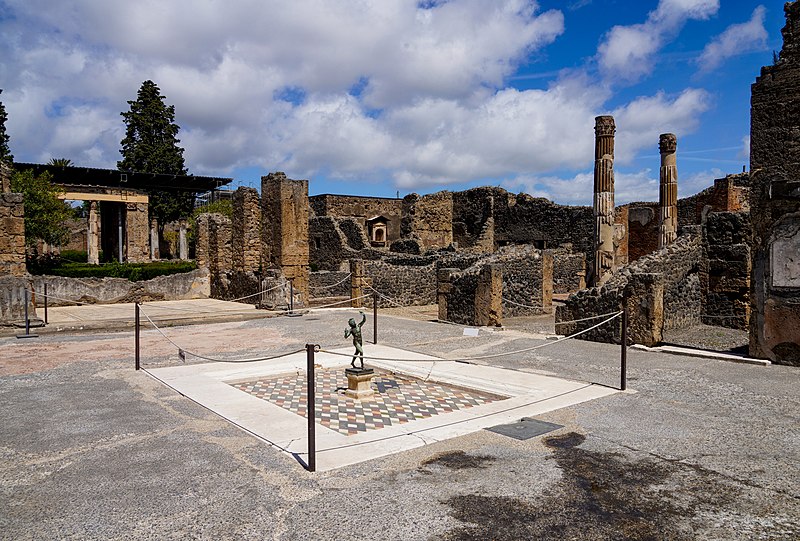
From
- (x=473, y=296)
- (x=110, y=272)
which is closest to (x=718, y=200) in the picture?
(x=473, y=296)

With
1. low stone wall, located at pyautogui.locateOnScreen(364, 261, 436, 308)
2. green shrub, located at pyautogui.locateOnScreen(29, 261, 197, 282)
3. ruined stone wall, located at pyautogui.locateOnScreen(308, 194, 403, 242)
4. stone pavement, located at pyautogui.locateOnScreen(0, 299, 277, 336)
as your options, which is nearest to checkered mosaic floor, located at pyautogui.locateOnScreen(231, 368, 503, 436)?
stone pavement, located at pyautogui.locateOnScreen(0, 299, 277, 336)

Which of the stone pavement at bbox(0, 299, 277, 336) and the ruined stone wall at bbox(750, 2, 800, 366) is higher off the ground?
the ruined stone wall at bbox(750, 2, 800, 366)

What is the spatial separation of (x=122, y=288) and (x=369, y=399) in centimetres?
1536

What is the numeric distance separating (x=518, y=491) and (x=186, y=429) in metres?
3.15

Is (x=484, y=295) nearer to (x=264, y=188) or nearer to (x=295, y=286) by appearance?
(x=295, y=286)

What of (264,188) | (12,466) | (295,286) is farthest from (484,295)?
(12,466)

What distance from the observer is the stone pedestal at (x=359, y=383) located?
6746 mm

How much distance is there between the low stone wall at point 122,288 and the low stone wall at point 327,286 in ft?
12.5

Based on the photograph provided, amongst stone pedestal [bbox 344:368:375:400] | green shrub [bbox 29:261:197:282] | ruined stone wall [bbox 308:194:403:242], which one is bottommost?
stone pedestal [bbox 344:368:375:400]

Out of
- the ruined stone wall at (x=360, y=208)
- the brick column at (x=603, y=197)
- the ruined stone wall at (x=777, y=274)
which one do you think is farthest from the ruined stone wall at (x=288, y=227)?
the ruined stone wall at (x=360, y=208)

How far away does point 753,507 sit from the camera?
12.0ft

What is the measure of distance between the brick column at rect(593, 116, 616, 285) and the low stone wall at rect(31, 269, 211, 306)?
13.4m

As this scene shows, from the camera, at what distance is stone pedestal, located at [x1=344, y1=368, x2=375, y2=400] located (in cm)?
675

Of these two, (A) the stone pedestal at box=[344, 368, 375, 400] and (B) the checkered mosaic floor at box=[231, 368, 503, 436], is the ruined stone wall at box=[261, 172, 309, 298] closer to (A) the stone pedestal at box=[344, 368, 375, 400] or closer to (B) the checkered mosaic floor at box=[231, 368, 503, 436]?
(B) the checkered mosaic floor at box=[231, 368, 503, 436]
